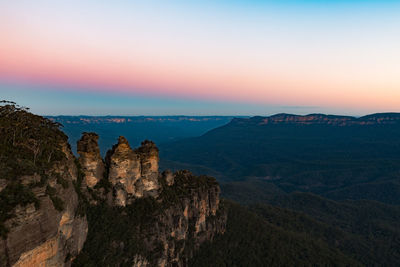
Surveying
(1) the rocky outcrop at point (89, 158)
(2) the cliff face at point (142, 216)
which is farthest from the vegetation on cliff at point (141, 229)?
(1) the rocky outcrop at point (89, 158)

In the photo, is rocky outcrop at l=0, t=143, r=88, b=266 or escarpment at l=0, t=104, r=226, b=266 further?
escarpment at l=0, t=104, r=226, b=266

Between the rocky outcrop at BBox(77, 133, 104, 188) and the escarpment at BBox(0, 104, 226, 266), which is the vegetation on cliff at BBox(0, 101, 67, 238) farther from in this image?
the rocky outcrop at BBox(77, 133, 104, 188)

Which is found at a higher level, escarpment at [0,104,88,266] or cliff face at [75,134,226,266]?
escarpment at [0,104,88,266]

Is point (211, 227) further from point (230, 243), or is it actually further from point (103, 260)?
point (103, 260)

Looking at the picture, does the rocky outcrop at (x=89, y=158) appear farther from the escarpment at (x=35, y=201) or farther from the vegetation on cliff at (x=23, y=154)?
the escarpment at (x=35, y=201)

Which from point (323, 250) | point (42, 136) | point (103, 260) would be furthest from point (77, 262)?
point (323, 250)

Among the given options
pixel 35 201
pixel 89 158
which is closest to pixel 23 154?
pixel 35 201

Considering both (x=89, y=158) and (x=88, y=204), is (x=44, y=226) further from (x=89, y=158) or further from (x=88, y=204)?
(x=89, y=158)

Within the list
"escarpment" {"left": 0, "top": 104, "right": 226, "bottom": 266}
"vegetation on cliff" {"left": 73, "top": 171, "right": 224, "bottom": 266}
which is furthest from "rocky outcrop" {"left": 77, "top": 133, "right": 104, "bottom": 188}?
"vegetation on cliff" {"left": 73, "top": 171, "right": 224, "bottom": 266}
